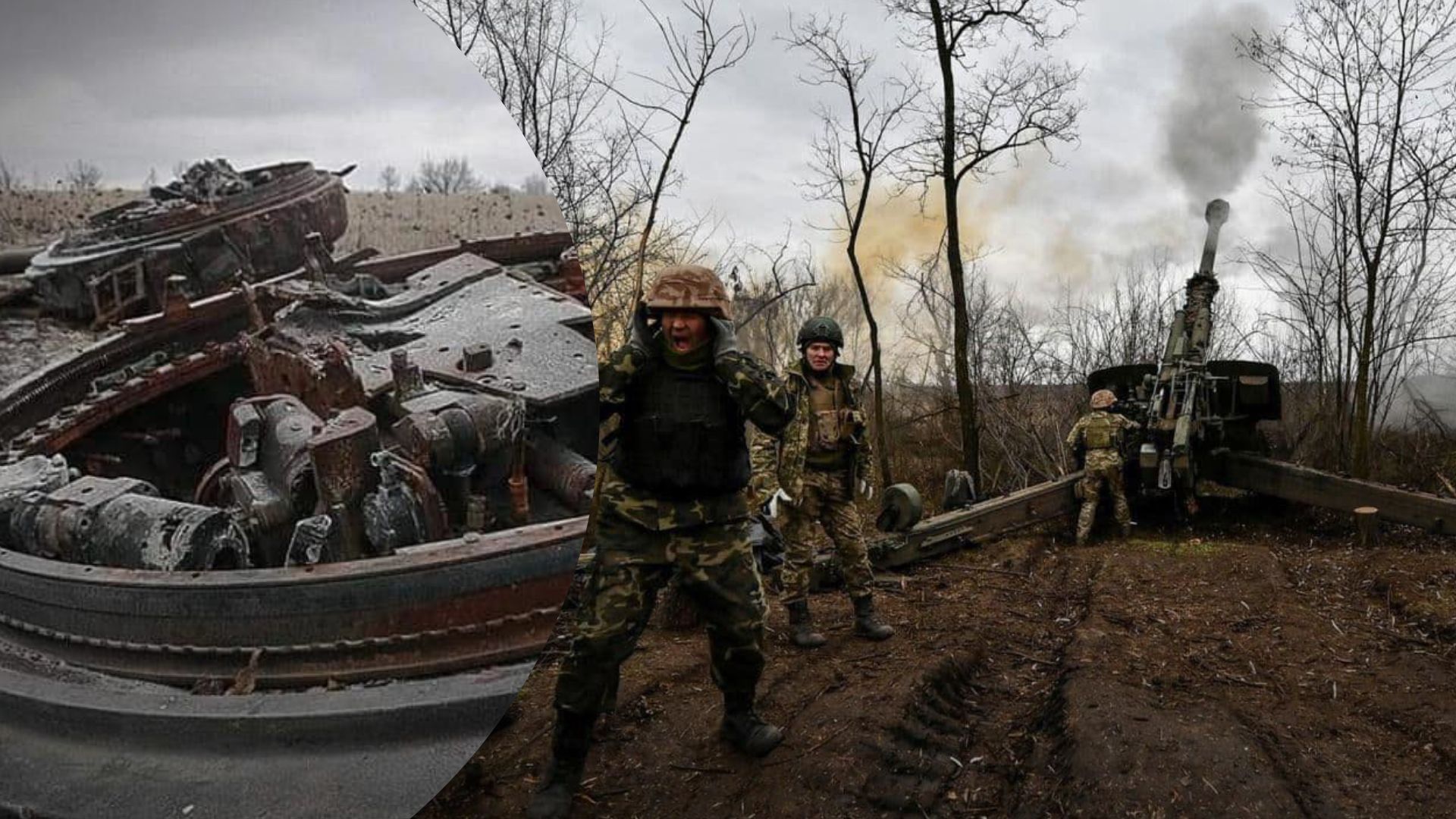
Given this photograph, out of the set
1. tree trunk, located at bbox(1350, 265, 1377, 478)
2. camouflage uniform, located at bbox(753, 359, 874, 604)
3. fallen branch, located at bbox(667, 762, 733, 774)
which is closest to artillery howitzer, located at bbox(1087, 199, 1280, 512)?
tree trunk, located at bbox(1350, 265, 1377, 478)

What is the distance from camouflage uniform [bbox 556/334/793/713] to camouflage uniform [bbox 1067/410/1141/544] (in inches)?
282

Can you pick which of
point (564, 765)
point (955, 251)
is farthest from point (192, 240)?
point (955, 251)

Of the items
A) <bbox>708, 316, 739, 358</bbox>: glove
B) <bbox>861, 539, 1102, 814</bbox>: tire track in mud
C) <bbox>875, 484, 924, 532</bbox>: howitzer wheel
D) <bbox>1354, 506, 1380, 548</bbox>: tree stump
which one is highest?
<bbox>708, 316, 739, 358</bbox>: glove

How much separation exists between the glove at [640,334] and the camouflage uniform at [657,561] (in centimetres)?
3

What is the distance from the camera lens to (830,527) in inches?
251

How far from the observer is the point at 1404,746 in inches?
169

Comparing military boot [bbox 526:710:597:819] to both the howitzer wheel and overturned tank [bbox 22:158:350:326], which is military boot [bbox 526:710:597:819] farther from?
the howitzer wheel

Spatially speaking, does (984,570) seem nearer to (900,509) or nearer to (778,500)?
(900,509)


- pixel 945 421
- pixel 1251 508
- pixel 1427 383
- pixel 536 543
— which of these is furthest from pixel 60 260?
pixel 1427 383

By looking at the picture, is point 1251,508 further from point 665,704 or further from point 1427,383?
point 1427,383

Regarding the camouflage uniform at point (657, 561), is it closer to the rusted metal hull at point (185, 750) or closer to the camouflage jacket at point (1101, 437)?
the rusted metal hull at point (185, 750)

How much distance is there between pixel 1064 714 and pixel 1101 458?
620cm

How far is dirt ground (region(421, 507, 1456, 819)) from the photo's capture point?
382 centimetres

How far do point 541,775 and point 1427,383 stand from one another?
102 feet
